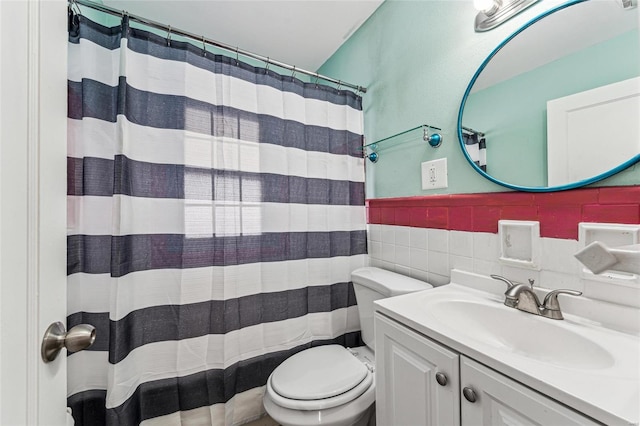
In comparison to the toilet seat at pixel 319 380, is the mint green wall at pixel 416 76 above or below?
above

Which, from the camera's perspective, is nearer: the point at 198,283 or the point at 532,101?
the point at 532,101

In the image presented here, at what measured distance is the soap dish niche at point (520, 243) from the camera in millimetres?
875

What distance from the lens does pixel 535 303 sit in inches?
31.6

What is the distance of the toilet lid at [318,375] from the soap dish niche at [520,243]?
748 mm

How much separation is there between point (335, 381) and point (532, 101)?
50.0 inches

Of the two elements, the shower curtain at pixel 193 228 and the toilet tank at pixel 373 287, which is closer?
the shower curtain at pixel 193 228

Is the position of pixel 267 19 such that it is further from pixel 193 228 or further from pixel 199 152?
pixel 193 228

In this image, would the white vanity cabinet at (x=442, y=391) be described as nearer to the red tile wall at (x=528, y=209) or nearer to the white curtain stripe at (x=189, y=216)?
the red tile wall at (x=528, y=209)

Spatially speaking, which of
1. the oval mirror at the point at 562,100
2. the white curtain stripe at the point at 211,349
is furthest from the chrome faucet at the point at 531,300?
the white curtain stripe at the point at 211,349

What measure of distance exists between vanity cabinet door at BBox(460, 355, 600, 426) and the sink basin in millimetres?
131

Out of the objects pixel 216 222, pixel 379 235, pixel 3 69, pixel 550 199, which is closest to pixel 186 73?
pixel 216 222

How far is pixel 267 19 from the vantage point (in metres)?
1.59

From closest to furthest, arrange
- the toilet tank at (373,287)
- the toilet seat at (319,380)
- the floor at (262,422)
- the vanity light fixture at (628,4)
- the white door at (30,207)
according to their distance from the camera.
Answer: the white door at (30,207), the vanity light fixture at (628,4), the toilet seat at (319,380), the toilet tank at (373,287), the floor at (262,422)

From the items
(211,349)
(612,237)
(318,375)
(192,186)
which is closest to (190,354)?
(211,349)
